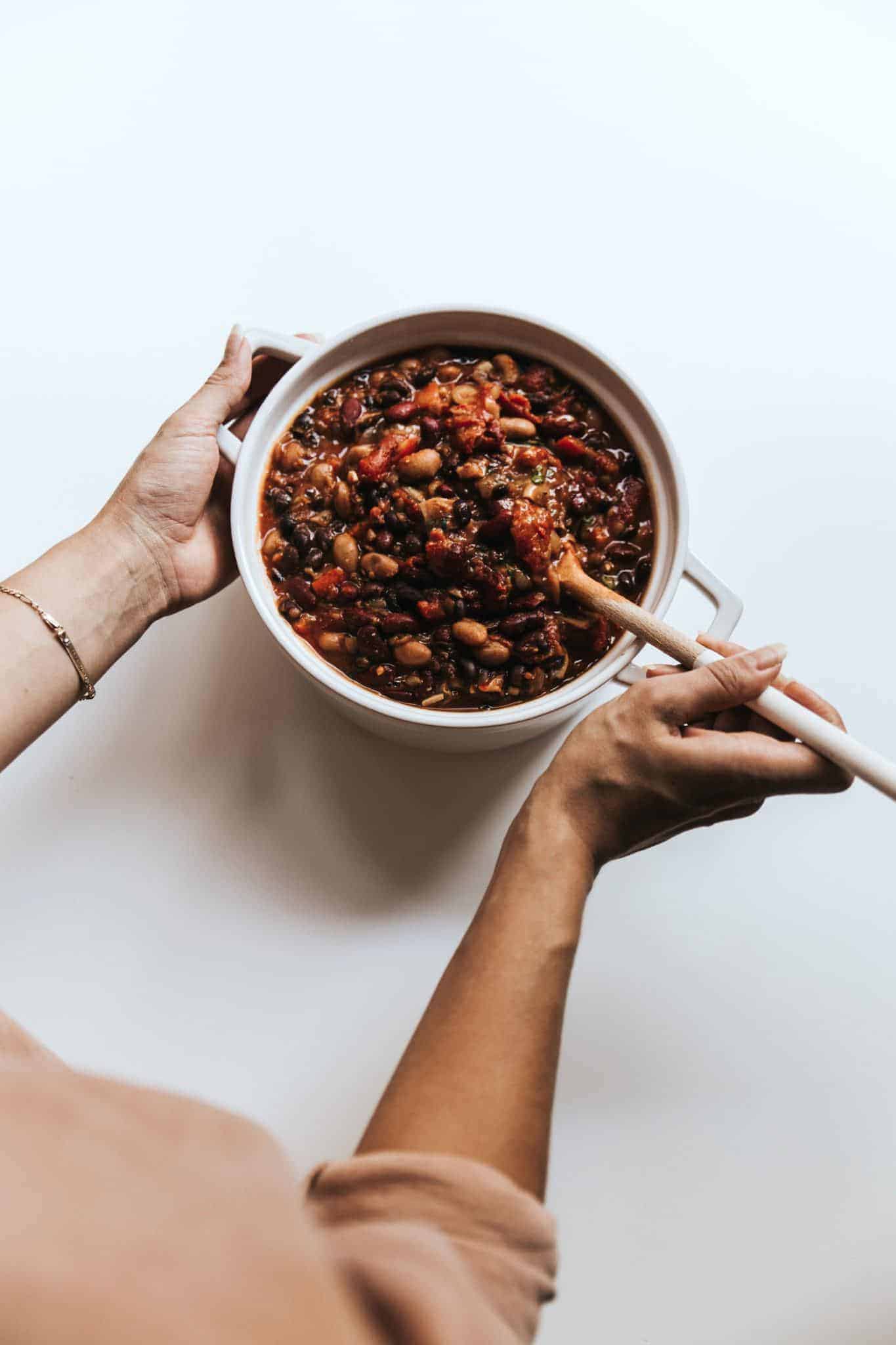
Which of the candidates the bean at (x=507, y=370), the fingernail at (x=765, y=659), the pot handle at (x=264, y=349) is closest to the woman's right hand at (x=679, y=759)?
the fingernail at (x=765, y=659)

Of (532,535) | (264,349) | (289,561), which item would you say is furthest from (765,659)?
(264,349)

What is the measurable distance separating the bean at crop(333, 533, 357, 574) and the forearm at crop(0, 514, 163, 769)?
337mm

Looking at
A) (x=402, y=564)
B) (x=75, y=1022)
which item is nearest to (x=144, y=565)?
(x=402, y=564)

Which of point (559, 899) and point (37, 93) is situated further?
point (37, 93)

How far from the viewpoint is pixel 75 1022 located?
5.79 ft

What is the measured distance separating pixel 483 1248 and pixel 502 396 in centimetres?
116

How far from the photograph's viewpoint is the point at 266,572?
1573 mm

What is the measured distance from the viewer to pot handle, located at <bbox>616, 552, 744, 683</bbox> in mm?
1534

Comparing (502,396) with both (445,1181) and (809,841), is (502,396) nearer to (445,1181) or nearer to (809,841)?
(809,841)

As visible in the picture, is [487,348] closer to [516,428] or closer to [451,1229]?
[516,428]

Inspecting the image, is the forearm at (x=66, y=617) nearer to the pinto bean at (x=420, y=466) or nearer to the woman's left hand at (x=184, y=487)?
the woman's left hand at (x=184, y=487)

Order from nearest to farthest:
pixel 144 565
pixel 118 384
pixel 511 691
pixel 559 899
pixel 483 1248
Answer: pixel 483 1248
pixel 559 899
pixel 511 691
pixel 144 565
pixel 118 384

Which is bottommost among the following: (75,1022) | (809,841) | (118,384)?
(75,1022)

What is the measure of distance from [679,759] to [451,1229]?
25.0 inches
